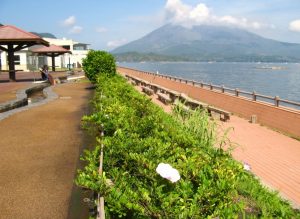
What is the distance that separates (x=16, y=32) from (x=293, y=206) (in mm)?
26622

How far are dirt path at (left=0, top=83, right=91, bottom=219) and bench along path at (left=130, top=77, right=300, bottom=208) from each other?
383cm

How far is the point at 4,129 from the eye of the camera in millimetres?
10844

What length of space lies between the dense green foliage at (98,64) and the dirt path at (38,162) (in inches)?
439

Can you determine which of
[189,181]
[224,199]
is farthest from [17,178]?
[224,199]

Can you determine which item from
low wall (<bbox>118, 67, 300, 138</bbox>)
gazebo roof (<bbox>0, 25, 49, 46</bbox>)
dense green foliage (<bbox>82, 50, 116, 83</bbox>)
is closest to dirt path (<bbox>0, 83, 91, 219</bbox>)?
low wall (<bbox>118, 67, 300, 138</bbox>)

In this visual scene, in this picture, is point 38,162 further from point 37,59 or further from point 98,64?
point 37,59

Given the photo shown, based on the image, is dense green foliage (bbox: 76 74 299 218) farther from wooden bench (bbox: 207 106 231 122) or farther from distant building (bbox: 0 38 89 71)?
distant building (bbox: 0 38 89 71)

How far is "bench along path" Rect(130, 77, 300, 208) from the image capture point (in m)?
8.32

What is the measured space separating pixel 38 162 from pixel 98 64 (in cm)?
1731

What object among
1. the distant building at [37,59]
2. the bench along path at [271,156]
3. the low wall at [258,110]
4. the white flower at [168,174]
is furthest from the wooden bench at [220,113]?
the distant building at [37,59]

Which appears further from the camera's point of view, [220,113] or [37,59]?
[37,59]

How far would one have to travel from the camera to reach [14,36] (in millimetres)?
27531

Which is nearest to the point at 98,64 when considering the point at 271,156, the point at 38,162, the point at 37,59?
the point at 271,156

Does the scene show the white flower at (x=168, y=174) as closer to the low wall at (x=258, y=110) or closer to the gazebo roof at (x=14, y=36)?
the low wall at (x=258, y=110)
